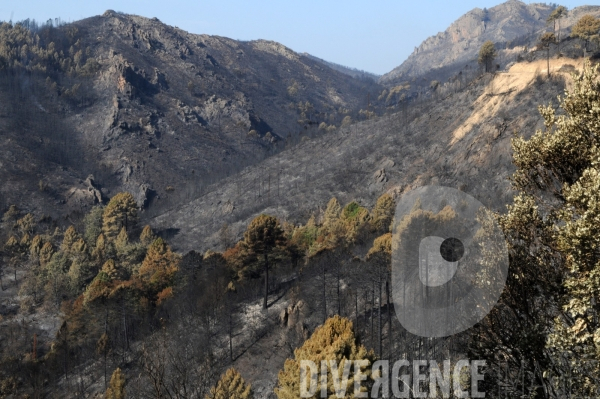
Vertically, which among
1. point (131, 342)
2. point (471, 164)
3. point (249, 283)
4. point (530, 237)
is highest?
point (471, 164)

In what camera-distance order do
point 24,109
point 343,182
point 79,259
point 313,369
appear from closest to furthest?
point 313,369
point 79,259
point 343,182
point 24,109

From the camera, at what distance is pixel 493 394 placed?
11914 mm

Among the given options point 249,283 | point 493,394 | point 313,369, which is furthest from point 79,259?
point 493,394

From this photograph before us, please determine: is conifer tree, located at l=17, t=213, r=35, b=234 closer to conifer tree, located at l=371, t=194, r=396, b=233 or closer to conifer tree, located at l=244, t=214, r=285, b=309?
conifer tree, located at l=244, t=214, r=285, b=309

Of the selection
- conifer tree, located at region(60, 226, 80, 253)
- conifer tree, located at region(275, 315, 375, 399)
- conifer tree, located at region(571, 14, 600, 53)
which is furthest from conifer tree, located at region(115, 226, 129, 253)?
conifer tree, located at region(571, 14, 600, 53)

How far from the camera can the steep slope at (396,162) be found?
7838 cm

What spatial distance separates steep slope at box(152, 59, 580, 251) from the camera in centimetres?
7838

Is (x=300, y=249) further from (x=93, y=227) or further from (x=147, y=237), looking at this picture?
(x=93, y=227)

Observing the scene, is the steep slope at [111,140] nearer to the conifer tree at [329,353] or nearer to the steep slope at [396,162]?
the steep slope at [396,162]

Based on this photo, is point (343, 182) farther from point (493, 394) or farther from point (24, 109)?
point (24, 109)

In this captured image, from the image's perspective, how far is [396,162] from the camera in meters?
96.3

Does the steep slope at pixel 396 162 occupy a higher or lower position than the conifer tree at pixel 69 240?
higher

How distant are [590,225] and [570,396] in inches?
123

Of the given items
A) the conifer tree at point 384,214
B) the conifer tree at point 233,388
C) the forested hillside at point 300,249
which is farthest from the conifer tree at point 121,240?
the conifer tree at point 233,388
